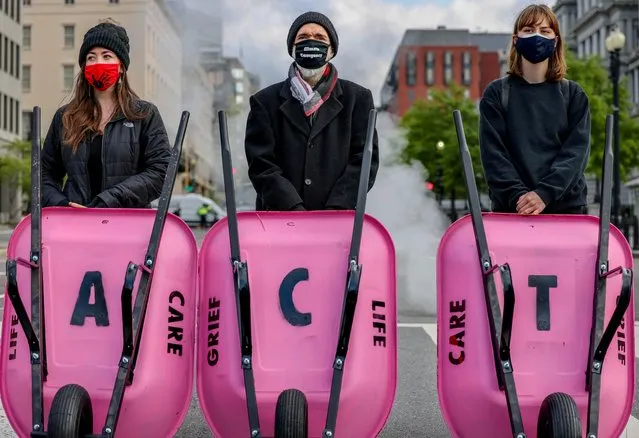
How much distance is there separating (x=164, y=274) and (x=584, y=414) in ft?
5.92

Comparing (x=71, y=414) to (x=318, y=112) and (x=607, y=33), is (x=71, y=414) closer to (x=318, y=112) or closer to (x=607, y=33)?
(x=318, y=112)

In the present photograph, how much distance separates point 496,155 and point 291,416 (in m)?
1.60

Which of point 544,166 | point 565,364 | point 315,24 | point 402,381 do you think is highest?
point 315,24

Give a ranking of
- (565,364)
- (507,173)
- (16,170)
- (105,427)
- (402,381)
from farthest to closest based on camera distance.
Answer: (16,170)
(402,381)
(507,173)
(565,364)
(105,427)

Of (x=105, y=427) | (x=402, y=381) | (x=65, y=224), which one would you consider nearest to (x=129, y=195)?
(x=65, y=224)

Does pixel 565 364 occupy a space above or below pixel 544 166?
below

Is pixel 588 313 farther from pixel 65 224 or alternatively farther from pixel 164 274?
pixel 65 224

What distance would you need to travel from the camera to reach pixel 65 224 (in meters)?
3.94

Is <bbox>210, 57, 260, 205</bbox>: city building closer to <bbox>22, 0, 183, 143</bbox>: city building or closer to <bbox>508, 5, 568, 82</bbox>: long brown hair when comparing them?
<bbox>22, 0, 183, 143</bbox>: city building

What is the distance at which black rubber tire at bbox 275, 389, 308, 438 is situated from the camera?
3.52 m

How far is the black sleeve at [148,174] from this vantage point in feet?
14.1

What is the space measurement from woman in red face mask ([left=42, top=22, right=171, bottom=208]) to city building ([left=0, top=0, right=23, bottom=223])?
153 feet

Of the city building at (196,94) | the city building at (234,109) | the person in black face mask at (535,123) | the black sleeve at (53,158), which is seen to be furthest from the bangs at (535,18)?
the city building at (234,109)

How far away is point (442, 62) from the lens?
461 ft
